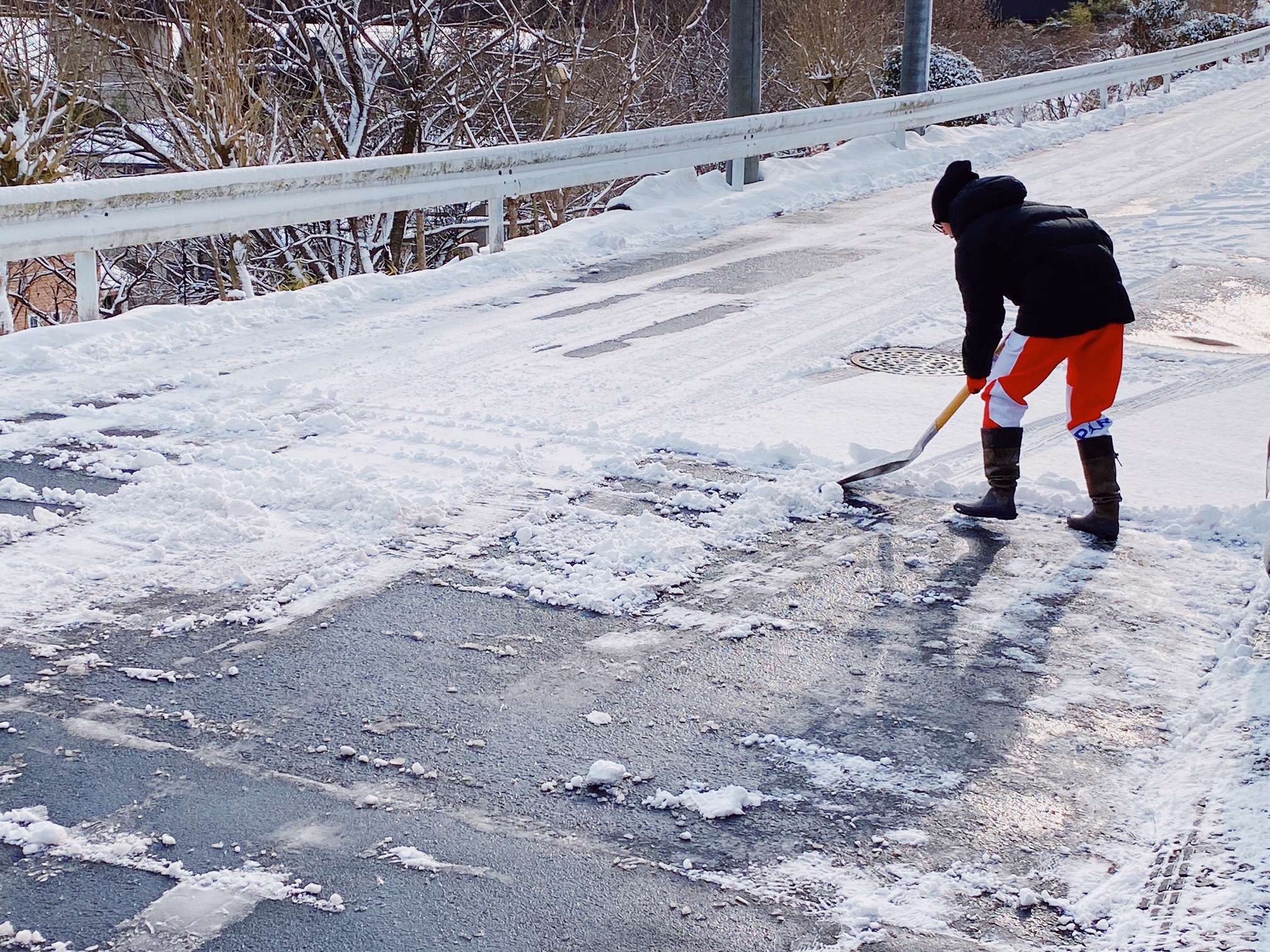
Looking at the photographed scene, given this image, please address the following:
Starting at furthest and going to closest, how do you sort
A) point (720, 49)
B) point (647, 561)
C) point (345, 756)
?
point (720, 49) → point (647, 561) → point (345, 756)

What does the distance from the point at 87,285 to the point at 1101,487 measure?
233 inches

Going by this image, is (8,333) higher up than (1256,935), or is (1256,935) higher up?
(8,333)

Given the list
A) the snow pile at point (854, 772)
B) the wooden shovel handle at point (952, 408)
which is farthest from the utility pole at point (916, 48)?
the snow pile at point (854, 772)

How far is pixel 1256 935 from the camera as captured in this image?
2756 mm

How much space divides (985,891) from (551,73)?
16.8 metres

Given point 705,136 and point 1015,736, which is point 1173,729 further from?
point 705,136

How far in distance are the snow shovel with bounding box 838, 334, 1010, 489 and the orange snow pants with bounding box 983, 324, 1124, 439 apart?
273 millimetres

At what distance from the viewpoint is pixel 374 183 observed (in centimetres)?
1009

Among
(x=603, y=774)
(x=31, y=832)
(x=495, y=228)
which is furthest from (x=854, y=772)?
(x=495, y=228)

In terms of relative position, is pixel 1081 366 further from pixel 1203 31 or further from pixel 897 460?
pixel 1203 31

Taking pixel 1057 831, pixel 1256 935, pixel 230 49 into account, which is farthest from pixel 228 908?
pixel 230 49

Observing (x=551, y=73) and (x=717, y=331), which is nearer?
(x=717, y=331)

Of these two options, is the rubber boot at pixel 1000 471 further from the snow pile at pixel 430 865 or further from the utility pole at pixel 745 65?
the utility pole at pixel 745 65

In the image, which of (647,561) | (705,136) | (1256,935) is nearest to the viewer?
(1256,935)
